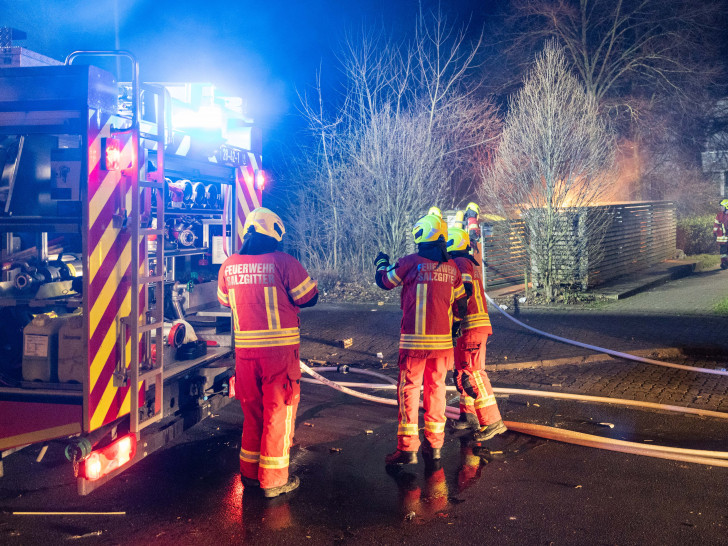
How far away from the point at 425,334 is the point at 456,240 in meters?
1.22

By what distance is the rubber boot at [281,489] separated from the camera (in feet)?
14.5

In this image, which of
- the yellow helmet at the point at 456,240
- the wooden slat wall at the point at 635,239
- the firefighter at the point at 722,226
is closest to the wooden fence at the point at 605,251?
the wooden slat wall at the point at 635,239

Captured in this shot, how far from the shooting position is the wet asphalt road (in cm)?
393

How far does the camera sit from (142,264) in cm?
413

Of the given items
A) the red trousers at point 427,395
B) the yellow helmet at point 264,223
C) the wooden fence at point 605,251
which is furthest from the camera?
the wooden fence at point 605,251

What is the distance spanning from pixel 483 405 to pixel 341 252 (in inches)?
482

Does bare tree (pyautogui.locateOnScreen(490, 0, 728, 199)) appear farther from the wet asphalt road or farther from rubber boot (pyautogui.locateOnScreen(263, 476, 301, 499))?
rubber boot (pyautogui.locateOnScreen(263, 476, 301, 499))

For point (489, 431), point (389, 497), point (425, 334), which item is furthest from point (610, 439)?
point (389, 497)

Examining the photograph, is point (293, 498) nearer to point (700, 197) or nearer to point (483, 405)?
point (483, 405)

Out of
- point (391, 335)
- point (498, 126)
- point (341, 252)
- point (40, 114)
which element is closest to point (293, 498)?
point (40, 114)

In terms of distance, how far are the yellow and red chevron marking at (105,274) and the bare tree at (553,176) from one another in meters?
10.1

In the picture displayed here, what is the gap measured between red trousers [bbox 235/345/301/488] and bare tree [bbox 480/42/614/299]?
9.54 metres

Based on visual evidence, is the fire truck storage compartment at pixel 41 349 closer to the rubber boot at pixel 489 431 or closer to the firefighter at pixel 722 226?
the rubber boot at pixel 489 431

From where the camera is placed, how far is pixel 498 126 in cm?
2211
